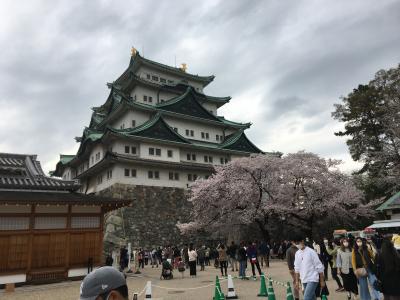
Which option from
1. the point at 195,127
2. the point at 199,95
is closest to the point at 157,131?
the point at 195,127

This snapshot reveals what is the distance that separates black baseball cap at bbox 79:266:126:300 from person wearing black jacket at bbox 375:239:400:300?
16.8 ft

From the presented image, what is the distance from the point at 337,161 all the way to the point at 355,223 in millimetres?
10221

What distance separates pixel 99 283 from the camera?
2314 mm

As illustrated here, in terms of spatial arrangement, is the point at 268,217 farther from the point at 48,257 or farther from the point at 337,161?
the point at 48,257

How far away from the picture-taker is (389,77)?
32812 mm

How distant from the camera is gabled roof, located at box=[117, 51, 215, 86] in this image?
47.7 metres

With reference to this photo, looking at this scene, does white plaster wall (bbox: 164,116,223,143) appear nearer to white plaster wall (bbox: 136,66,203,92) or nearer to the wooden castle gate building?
white plaster wall (bbox: 136,66,203,92)

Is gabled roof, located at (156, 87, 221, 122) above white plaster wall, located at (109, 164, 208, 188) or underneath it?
above

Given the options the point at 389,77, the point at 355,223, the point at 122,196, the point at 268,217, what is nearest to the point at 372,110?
the point at 389,77

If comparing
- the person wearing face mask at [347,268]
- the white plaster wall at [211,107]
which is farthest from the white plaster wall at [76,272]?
the white plaster wall at [211,107]

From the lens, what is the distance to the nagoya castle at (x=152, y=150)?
34031 millimetres

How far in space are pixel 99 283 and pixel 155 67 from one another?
161 ft

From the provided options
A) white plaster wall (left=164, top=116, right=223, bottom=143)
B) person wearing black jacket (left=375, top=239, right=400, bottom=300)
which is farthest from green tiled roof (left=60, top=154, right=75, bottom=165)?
person wearing black jacket (left=375, top=239, right=400, bottom=300)

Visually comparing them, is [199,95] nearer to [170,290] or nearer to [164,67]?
[164,67]
